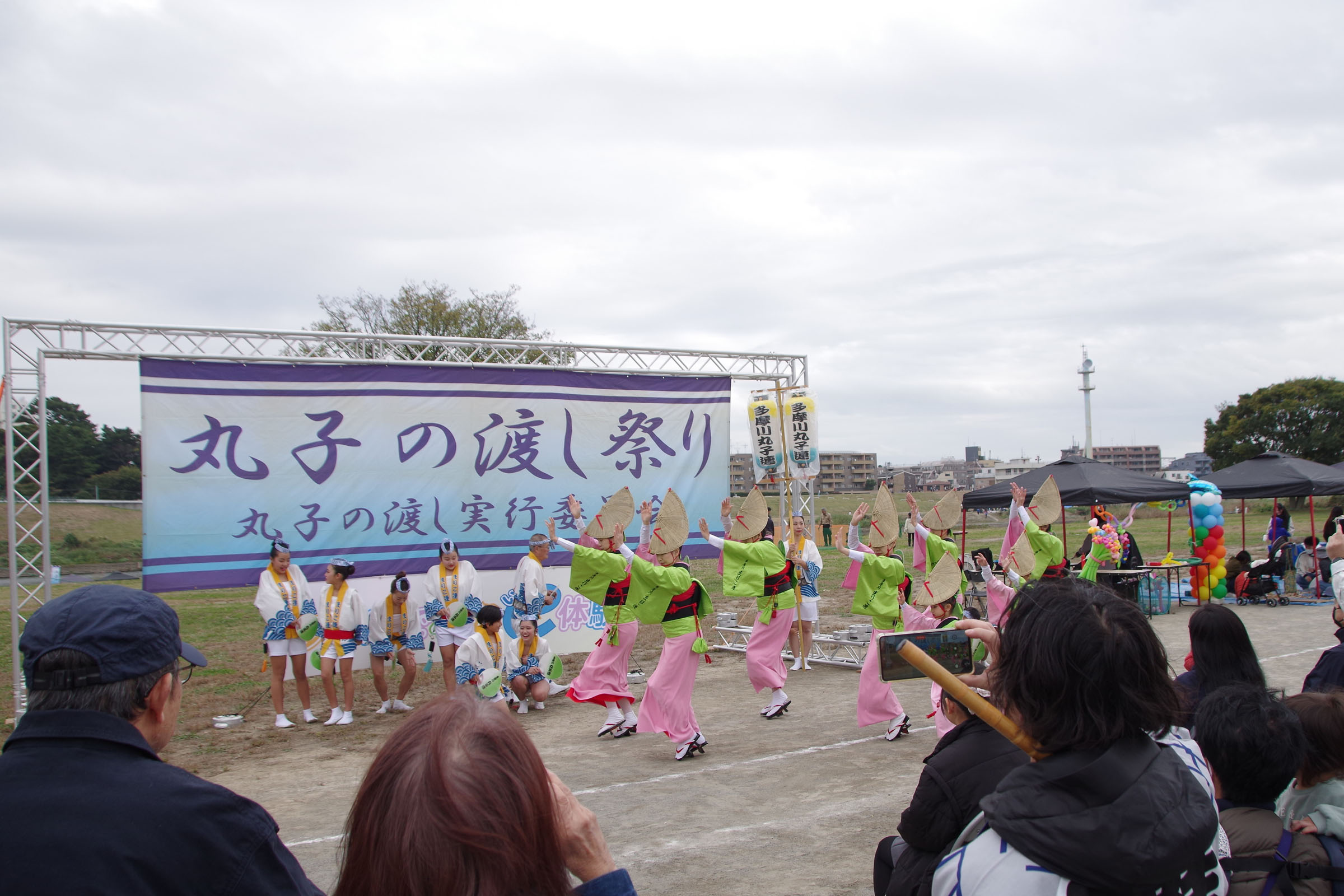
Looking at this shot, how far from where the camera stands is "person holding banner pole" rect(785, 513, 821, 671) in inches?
314

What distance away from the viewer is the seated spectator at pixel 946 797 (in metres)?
1.92

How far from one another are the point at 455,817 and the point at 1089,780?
37.6 inches

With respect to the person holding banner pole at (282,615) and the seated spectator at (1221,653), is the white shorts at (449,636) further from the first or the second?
the seated spectator at (1221,653)

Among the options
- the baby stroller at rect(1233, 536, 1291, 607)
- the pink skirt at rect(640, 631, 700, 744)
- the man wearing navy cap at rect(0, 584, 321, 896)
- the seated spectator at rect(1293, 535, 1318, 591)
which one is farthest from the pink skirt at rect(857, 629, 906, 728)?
the seated spectator at rect(1293, 535, 1318, 591)

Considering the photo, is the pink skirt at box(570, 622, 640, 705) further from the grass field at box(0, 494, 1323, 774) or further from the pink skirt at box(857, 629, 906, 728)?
the pink skirt at box(857, 629, 906, 728)

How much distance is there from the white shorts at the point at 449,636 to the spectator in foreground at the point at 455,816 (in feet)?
23.6

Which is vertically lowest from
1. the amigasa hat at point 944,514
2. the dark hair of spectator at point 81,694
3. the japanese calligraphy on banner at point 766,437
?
the amigasa hat at point 944,514

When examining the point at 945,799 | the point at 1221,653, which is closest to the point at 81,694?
the point at 945,799

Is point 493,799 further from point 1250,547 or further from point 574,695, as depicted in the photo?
point 1250,547

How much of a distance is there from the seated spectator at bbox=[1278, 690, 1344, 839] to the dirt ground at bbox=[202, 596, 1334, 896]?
2.16 metres

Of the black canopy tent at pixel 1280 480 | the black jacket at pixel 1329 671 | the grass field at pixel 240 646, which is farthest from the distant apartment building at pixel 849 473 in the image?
the black jacket at pixel 1329 671

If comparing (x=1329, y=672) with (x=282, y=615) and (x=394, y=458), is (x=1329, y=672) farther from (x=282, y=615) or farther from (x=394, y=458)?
(x=394, y=458)

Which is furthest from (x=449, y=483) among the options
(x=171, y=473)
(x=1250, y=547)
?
(x=1250, y=547)

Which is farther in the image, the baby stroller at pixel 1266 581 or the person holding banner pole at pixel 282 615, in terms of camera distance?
the baby stroller at pixel 1266 581
